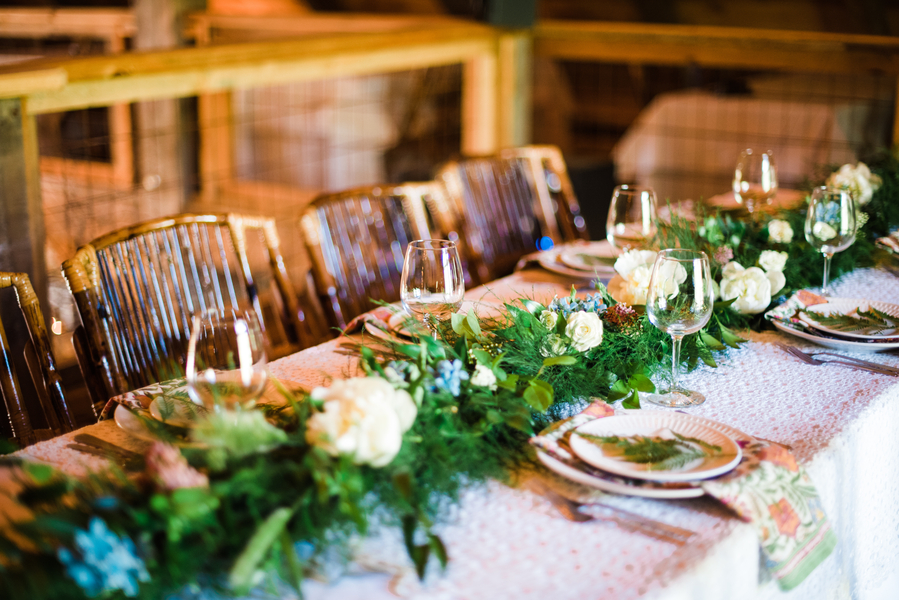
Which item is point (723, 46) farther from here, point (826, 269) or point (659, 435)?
point (659, 435)

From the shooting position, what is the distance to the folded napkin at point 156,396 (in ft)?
3.44

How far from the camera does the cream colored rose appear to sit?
2.46 ft

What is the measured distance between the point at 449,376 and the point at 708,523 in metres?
0.29

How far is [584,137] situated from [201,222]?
471cm

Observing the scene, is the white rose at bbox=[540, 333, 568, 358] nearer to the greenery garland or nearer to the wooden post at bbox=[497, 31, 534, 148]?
the greenery garland

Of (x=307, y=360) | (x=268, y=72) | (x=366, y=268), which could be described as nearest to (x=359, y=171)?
(x=268, y=72)

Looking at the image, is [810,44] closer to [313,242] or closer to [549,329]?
[313,242]

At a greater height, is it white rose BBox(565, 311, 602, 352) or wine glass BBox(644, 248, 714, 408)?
wine glass BBox(644, 248, 714, 408)

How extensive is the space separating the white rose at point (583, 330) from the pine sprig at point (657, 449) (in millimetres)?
159

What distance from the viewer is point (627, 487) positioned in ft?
2.74

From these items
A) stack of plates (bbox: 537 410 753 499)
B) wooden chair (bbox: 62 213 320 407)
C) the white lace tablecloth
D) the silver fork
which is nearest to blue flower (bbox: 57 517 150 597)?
the white lace tablecloth

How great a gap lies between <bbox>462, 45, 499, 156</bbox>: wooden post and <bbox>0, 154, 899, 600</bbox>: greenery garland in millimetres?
2604

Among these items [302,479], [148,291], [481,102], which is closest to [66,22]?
[481,102]

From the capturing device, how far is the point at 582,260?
5.62 ft
